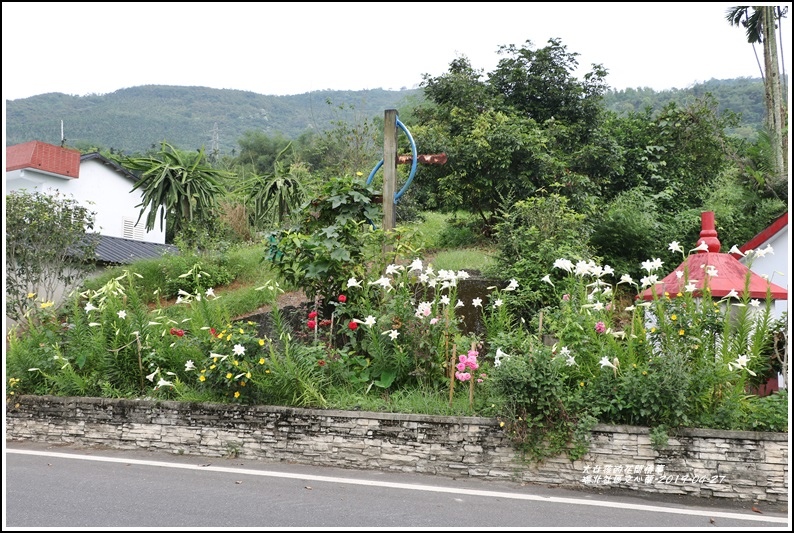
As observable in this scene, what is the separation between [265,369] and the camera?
8.86 meters

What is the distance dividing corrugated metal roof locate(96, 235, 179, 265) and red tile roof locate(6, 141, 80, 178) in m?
3.38

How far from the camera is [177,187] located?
56.0ft

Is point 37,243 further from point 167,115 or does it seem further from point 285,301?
point 167,115

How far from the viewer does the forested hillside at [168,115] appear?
190ft

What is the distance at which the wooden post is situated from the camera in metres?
10.7

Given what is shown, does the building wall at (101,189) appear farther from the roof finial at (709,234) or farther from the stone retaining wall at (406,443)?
the roof finial at (709,234)

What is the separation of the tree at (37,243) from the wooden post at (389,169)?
26.0 ft

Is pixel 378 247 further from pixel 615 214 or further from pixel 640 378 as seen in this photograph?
pixel 615 214

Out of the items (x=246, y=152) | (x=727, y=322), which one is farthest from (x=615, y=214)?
(x=246, y=152)

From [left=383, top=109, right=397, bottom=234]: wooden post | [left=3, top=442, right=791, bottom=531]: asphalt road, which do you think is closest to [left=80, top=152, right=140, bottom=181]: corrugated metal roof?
[left=383, top=109, right=397, bottom=234]: wooden post

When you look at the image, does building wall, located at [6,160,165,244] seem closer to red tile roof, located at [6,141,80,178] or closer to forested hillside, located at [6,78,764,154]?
red tile roof, located at [6,141,80,178]

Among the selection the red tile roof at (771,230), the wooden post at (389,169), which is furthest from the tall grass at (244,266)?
the red tile roof at (771,230)

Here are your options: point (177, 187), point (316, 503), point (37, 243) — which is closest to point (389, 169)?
point (316, 503)

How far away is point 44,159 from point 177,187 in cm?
1276
